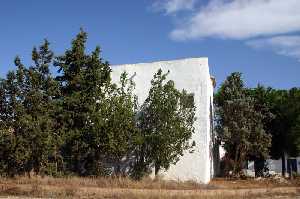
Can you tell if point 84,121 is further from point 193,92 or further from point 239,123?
point 239,123

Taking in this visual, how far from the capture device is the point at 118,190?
69.0ft

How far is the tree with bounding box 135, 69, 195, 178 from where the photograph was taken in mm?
26391

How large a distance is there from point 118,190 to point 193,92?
10040mm

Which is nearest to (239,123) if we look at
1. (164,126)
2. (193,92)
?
(193,92)

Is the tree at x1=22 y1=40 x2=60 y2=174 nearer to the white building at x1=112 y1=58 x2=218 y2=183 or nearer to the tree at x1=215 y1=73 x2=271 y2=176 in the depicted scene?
the white building at x1=112 y1=58 x2=218 y2=183

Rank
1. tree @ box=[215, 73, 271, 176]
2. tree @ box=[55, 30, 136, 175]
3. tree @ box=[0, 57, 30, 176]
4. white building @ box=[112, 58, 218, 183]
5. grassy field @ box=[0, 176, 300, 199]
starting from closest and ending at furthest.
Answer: grassy field @ box=[0, 176, 300, 199]
tree @ box=[0, 57, 30, 176]
tree @ box=[55, 30, 136, 175]
white building @ box=[112, 58, 218, 183]
tree @ box=[215, 73, 271, 176]

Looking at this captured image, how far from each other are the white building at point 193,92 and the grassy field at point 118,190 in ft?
11.2

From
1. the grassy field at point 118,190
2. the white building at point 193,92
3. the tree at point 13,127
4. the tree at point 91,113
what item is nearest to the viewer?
the grassy field at point 118,190

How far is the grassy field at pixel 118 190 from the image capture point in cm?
2011

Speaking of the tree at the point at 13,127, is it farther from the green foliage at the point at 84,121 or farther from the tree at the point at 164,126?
the tree at the point at 164,126

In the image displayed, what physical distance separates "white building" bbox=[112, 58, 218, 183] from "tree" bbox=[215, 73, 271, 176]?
99.1 inches

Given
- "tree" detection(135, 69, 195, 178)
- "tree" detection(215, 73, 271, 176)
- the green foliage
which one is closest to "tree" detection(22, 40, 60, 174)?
the green foliage

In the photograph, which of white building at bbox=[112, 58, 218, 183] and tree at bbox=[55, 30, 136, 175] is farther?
white building at bbox=[112, 58, 218, 183]

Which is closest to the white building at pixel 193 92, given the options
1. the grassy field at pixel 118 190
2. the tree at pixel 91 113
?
the tree at pixel 91 113
